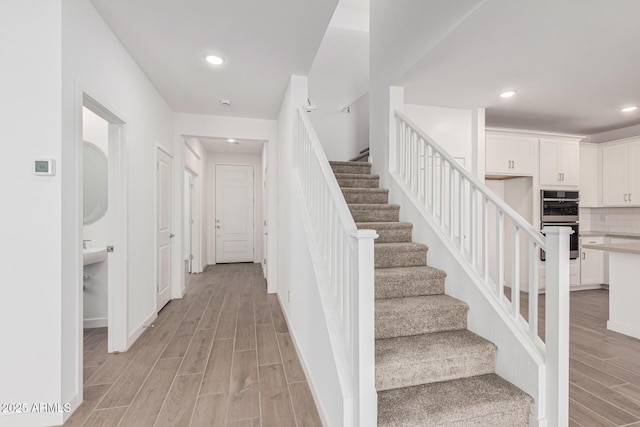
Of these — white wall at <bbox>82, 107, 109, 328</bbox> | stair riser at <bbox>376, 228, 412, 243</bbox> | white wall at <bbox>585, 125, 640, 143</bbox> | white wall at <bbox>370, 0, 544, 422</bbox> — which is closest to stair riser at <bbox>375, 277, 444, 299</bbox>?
white wall at <bbox>370, 0, 544, 422</bbox>

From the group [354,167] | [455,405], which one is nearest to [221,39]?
[354,167]

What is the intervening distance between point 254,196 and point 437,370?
615 centimetres

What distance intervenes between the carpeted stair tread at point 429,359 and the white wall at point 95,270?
9.99 feet

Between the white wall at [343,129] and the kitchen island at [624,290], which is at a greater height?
the white wall at [343,129]

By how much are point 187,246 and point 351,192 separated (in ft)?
14.2

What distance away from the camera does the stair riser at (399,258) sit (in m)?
2.64

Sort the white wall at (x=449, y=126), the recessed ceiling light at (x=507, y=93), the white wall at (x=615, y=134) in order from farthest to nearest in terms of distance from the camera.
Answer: the white wall at (x=615, y=134) < the white wall at (x=449, y=126) < the recessed ceiling light at (x=507, y=93)

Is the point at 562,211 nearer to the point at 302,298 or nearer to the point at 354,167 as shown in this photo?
the point at 354,167

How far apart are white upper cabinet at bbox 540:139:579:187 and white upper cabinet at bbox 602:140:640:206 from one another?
29.9 inches

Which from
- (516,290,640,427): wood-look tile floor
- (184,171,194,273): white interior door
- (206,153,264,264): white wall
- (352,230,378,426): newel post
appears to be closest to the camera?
(352,230,378,426): newel post

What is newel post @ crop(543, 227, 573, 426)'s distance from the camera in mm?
1678

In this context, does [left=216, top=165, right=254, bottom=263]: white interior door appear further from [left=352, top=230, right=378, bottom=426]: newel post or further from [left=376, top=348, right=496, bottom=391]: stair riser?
[left=352, top=230, right=378, bottom=426]: newel post

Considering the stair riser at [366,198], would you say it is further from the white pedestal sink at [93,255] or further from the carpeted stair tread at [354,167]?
the white pedestal sink at [93,255]

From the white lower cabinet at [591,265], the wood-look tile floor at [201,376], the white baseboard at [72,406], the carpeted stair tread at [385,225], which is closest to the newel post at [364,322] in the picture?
the wood-look tile floor at [201,376]
